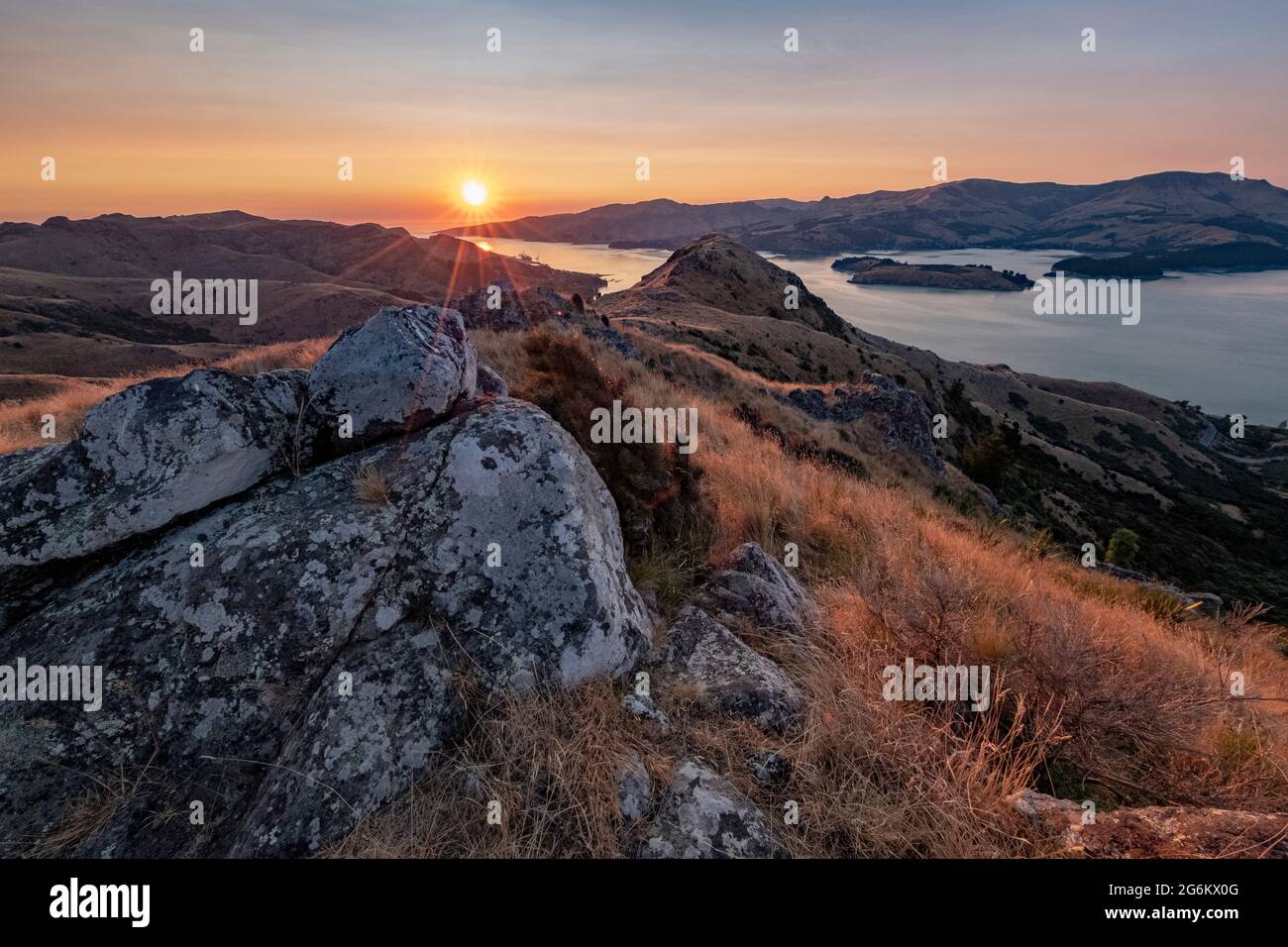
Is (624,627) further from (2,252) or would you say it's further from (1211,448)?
(2,252)

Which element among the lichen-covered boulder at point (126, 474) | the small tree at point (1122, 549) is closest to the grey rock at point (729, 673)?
the lichen-covered boulder at point (126, 474)

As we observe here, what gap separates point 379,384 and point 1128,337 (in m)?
190

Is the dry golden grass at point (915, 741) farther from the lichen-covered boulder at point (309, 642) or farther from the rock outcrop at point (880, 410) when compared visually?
the rock outcrop at point (880, 410)

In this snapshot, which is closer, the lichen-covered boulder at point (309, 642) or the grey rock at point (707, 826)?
the grey rock at point (707, 826)

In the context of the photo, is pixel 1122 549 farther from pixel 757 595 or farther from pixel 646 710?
pixel 646 710

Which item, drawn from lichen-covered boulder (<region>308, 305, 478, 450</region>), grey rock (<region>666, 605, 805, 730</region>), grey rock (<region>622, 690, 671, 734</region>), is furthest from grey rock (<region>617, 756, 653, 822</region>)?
lichen-covered boulder (<region>308, 305, 478, 450</region>)

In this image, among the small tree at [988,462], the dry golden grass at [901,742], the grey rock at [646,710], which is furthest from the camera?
the small tree at [988,462]

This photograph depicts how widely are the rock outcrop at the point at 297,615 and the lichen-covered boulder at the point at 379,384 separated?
22 mm

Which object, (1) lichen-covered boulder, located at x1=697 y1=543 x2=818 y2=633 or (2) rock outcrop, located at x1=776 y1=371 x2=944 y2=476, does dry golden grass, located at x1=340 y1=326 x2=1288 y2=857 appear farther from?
(2) rock outcrop, located at x1=776 y1=371 x2=944 y2=476

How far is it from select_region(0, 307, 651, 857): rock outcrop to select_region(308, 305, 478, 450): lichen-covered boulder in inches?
0.9

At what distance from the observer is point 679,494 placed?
6184mm

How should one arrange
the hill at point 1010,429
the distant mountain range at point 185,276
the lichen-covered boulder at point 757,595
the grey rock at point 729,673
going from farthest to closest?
the distant mountain range at point 185,276
the hill at point 1010,429
the lichen-covered boulder at point 757,595
the grey rock at point 729,673

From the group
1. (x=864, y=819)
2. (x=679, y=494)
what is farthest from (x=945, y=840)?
(x=679, y=494)

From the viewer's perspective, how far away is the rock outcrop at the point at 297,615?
311 cm
